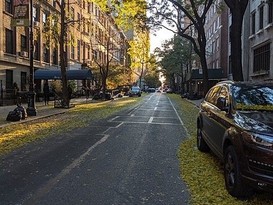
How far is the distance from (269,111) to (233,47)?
36.3 ft

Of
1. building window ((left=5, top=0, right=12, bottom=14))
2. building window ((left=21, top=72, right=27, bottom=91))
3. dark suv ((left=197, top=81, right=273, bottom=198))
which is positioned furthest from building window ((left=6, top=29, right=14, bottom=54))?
dark suv ((left=197, top=81, right=273, bottom=198))

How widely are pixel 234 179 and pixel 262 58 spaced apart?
2736 cm

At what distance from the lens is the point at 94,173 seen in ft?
24.1

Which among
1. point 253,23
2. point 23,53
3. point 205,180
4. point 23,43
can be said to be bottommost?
point 205,180

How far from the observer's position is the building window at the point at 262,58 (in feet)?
98.0

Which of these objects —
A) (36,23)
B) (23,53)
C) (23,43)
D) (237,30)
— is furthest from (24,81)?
(237,30)

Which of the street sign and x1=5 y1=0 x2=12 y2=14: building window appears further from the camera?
x1=5 y1=0 x2=12 y2=14: building window

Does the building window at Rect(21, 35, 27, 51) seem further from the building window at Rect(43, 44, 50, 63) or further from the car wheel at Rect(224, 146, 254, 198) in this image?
the car wheel at Rect(224, 146, 254, 198)

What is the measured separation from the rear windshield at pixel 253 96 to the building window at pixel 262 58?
23.4 metres

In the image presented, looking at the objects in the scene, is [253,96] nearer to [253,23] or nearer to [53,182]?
[53,182]

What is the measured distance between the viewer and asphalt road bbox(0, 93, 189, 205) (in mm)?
5820

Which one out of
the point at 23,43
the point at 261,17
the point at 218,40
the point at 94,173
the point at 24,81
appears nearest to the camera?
the point at 94,173

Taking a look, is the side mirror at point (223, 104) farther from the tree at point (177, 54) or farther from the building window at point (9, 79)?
the tree at point (177, 54)

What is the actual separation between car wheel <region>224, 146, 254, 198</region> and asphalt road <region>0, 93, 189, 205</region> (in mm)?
680
